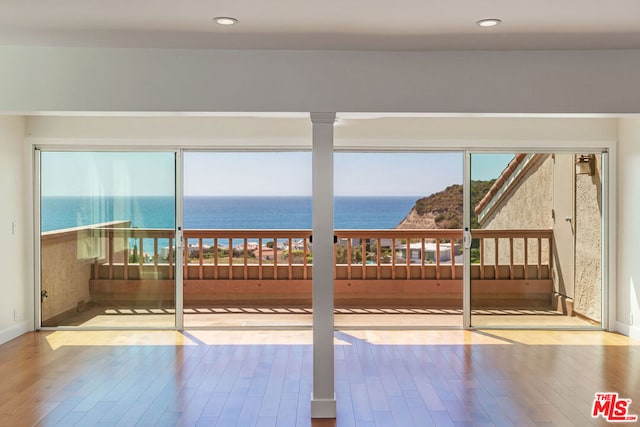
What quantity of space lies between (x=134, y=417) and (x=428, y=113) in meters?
2.52

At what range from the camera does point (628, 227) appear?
570 cm

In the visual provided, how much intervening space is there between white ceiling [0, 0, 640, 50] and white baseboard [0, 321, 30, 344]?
118 inches

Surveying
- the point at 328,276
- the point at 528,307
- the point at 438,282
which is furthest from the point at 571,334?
the point at 328,276

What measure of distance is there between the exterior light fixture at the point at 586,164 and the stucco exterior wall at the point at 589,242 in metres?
0.03

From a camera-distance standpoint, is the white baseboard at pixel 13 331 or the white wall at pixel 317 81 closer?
the white wall at pixel 317 81

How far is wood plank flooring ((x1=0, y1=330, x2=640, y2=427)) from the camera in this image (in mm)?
3549

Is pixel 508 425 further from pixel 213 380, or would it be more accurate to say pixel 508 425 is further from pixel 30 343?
pixel 30 343

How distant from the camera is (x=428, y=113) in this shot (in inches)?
142

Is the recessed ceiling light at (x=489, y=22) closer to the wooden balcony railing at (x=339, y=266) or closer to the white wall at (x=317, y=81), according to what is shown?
the white wall at (x=317, y=81)

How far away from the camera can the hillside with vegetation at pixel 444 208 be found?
6008 mm

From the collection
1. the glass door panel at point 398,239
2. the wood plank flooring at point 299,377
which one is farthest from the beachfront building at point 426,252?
the wood plank flooring at point 299,377

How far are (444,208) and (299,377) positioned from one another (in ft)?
8.72

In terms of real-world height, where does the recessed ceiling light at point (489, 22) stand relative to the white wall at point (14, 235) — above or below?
above

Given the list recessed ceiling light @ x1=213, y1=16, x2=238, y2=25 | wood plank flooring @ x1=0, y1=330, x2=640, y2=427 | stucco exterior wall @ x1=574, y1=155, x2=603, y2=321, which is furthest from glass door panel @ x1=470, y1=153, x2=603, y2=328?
recessed ceiling light @ x1=213, y1=16, x2=238, y2=25
